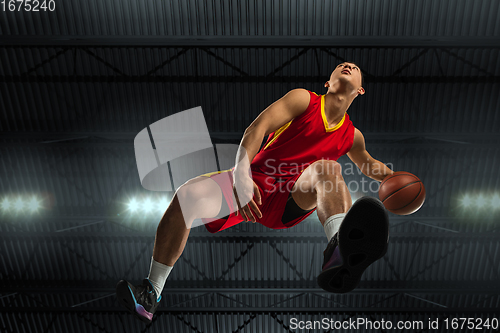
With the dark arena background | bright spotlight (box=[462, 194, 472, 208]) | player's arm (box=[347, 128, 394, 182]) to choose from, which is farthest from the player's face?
bright spotlight (box=[462, 194, 472, 208])

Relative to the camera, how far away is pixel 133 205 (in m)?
7.20

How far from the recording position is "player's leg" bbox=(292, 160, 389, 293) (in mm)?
2043

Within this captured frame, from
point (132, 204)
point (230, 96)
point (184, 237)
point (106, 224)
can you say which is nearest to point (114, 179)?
point (132, 204)

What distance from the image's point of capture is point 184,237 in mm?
2672

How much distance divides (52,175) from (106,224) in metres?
1.49

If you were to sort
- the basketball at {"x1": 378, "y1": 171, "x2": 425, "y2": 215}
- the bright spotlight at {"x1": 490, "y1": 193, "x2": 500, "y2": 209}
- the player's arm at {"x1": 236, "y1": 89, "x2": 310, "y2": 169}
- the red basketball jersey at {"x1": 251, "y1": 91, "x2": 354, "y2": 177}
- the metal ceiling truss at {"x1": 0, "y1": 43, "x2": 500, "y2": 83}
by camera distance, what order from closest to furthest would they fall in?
the player's arm at {"x1": 236, "y1": 89, "x2": 310, "y2": 169} < the red basketball jersey at {"x1": 251, "y1": 91, "x2": 354, "y2": 177} < the basketball at {"x1": 378, "y1": 171, "x2": 425, "y2": 215} < the metal ceiling truss at {"x1": 0, "y1": 43, "x2": 500, "y2": 83} < the bright spotlight at {"x1": 490, "y1": 193, "x2": 500, "y2": 209}

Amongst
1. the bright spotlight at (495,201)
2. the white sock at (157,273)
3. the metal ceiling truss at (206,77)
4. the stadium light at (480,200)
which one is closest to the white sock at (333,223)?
the white sock at (157,273)

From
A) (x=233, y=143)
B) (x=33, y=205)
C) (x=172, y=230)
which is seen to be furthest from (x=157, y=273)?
(x=33, y=205)

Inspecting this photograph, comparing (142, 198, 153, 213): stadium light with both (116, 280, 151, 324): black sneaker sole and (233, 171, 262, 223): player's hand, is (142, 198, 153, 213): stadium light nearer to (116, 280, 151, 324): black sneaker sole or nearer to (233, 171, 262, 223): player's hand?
(116, 280, 151, 324): black sneaker sole

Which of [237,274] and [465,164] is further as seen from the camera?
[237,274]

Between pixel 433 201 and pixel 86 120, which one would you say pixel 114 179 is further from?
pixel 433 201

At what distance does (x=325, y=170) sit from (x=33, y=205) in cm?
697

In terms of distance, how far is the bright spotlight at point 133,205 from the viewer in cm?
720

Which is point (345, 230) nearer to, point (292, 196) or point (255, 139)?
point (292, 196)
